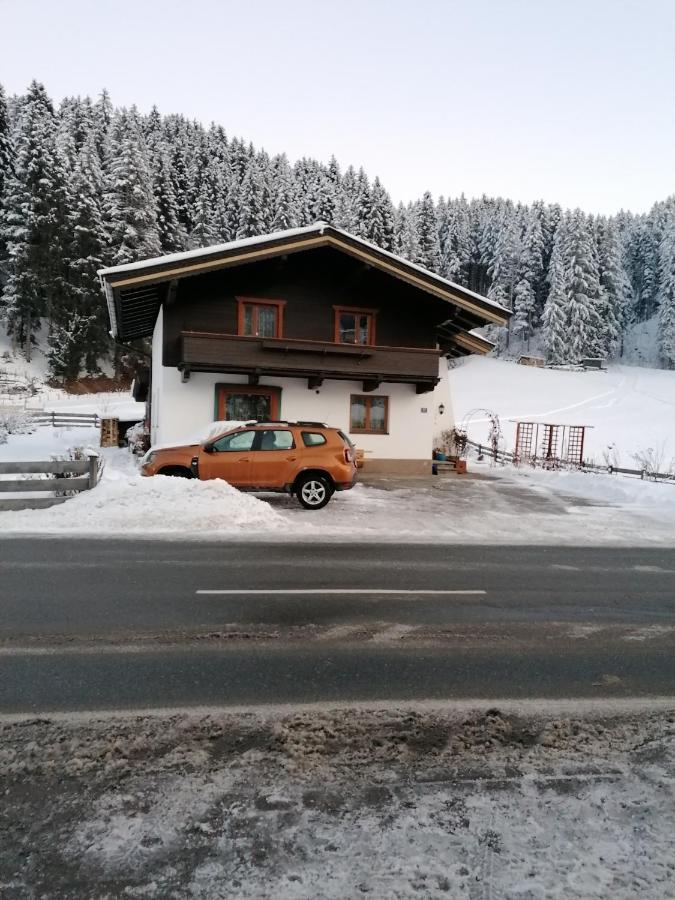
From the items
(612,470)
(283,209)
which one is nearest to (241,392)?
(612,470)

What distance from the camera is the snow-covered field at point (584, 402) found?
41188 mm

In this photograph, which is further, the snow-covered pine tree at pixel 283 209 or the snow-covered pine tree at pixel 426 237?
the snow-covered pine tree at pixel 426 237

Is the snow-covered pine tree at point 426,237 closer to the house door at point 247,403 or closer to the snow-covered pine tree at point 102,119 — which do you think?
the snow-covered pine tree at point 102,119

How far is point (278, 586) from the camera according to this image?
300 inches

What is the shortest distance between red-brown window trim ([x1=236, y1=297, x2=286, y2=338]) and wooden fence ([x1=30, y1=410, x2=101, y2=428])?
22604mm

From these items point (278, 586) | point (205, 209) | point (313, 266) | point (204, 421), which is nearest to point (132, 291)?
point (204, 421)

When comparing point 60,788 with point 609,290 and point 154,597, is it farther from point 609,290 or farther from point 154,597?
point 609,290

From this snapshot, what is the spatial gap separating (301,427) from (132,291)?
30.6 ft

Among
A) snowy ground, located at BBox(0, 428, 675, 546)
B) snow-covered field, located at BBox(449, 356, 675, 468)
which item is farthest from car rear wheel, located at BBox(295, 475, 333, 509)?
snow-covered field, located at BBox(449, 356, 675, 468)

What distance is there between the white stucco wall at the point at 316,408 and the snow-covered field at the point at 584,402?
1603 cm

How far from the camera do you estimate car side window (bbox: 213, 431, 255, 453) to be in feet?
45.8

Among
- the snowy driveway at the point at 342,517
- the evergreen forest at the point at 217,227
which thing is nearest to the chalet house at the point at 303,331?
the snowy driveway at the point at 342,517

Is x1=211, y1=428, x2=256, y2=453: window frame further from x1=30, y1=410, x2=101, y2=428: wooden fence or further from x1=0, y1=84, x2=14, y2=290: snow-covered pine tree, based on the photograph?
x1=0, y1=84, x2=14, y2=290: snow-covered pine tree

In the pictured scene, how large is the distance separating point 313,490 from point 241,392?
25.6ft
